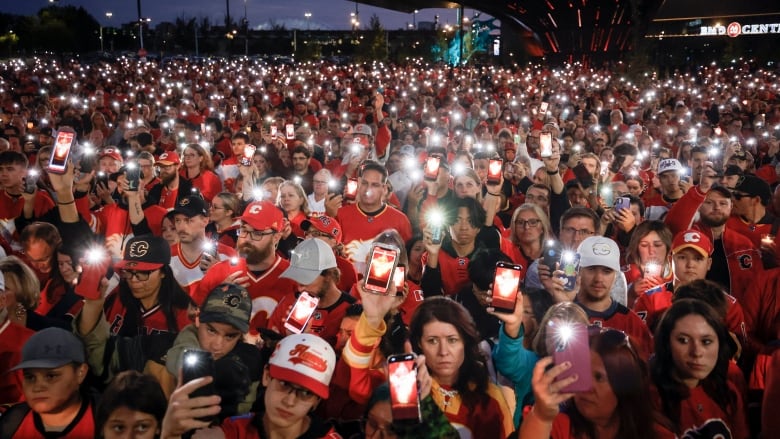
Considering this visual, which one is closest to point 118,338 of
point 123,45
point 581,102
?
point 581,102

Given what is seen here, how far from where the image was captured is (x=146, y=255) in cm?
477

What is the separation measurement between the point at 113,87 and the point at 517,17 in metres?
44.3

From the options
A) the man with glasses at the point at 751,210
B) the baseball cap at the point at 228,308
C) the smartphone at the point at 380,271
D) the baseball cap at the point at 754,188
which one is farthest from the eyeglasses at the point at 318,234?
the baseball cap at the point at 754,188

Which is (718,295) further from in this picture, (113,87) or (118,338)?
(113,87)

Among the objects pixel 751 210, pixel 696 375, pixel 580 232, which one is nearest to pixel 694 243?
pixel 580 232

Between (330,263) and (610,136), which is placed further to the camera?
(610,136)

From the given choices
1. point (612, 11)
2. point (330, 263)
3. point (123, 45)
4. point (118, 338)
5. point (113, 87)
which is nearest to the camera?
point (118, 338)

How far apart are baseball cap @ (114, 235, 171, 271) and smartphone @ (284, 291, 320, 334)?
3.78 ft

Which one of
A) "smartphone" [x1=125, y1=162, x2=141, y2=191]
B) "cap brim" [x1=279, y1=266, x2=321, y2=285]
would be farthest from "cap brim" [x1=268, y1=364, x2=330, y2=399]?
"smartphone" [x1=125, y1=162, x2=141, y2=191]

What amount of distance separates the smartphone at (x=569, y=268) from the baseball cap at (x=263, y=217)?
2.37 metres

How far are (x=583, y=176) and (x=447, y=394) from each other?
594cm

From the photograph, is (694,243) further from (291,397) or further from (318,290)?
(291,397)

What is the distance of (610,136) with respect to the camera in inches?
563

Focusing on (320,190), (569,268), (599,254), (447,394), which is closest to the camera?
(447,394)
